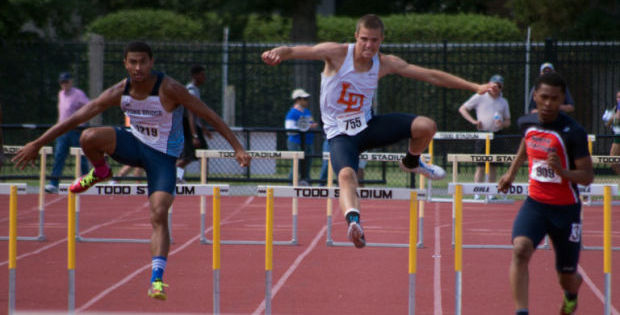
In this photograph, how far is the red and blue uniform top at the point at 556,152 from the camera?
19.4ft

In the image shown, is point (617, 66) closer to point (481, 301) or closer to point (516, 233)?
point (481, 301)

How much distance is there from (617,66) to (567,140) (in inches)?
482

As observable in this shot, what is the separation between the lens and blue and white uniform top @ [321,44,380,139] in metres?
6.85

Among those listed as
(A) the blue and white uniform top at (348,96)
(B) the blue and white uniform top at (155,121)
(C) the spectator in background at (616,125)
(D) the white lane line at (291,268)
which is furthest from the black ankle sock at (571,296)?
(C) the spectator in background at (616,125)

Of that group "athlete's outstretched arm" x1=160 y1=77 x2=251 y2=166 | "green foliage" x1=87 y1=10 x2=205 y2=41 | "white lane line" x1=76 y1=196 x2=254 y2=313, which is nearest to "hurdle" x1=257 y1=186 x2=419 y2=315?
"athlete's outstretched arm" x1=160 y1=77 x2=251 y2=166

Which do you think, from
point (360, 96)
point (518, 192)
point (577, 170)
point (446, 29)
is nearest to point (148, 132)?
point (360, 96)

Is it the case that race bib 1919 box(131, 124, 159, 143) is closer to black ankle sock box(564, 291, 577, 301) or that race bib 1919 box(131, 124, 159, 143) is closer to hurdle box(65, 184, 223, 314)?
hurdle box(65, 184, 223, 314)

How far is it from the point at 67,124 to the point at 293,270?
11.0 ft

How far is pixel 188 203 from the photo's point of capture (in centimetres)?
1522

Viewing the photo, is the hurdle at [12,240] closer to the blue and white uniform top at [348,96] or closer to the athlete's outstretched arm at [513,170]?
the blue and white uniform top at [348,96]

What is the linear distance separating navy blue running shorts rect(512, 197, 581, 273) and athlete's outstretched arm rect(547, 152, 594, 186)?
0.88ft

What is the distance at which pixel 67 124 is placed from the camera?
6.57 metres

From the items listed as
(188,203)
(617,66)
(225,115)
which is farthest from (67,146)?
(617,66)

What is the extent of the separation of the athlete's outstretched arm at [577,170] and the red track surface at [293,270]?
1903mm
